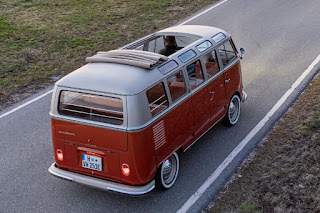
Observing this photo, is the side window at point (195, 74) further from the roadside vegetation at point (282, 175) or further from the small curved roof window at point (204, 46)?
the roadside vegetation at point (282, 175)

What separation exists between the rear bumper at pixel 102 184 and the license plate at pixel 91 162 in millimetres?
170

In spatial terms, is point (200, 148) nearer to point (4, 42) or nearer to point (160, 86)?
point (160, 86)

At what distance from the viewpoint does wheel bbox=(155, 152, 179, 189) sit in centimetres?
713

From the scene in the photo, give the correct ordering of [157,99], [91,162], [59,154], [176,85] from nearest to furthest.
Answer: [91,162]
[157,99]
[59,154]
[176,85]

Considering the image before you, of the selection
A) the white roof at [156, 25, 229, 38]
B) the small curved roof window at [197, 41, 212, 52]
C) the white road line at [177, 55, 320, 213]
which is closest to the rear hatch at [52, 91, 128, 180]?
the white road line at [177, 55, 320, 213]

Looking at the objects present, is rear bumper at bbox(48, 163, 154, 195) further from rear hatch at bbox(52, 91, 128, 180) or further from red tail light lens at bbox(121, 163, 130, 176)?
red tail light lens at bbox(121, 163, 130, 176)

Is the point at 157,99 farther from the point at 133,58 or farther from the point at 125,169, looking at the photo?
the point at 125,169

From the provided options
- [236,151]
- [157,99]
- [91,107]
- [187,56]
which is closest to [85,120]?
[91,107]

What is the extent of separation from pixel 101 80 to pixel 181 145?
5.74ft

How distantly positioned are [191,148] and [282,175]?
6.16 ft

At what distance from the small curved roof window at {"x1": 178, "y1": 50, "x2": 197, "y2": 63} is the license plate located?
214 centimetres

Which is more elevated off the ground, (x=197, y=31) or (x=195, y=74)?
(x=197, y=31)

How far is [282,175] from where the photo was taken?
727cm

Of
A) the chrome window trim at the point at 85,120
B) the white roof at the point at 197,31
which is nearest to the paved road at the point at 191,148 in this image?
the chrome window trim at the point at 85,120
